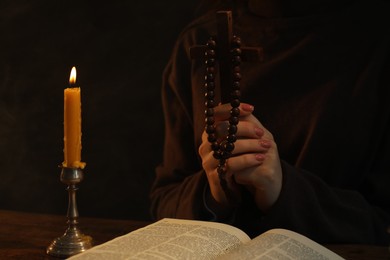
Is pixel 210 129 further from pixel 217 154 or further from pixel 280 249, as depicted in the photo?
pixel 280 249

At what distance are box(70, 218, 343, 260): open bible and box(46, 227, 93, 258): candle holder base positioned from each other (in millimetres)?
119

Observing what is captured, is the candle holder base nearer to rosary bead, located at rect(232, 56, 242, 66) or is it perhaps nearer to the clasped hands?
the clasped hands

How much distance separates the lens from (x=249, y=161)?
1.34m

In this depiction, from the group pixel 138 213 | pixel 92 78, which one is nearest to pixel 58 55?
pixel 92 78

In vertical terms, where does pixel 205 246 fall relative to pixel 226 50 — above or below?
below

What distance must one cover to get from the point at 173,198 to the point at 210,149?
1.03 ft

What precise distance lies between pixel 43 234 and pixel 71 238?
7.2 inches

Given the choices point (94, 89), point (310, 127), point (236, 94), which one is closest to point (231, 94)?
point (236, 94)

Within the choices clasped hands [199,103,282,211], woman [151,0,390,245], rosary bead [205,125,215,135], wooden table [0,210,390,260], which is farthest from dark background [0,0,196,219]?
rosary bead [205,125,215,135]

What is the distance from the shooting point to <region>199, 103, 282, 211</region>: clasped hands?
4.37 feet

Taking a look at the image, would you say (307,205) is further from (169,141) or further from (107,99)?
(107,99)

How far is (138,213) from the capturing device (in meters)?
2.23

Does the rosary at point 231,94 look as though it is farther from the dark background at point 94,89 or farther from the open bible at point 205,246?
the dark background at point 94,89

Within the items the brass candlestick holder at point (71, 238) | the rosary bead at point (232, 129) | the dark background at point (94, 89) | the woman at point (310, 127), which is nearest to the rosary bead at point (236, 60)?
the rosary bead at point (232, 129)
